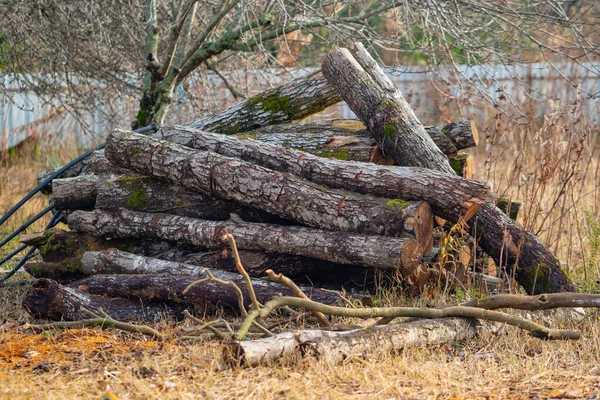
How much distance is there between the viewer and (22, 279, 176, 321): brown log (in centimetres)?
467

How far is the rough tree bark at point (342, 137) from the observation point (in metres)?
5.59

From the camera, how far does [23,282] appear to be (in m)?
6.09

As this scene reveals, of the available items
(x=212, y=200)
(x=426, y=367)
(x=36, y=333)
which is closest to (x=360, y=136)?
(x=212, y=200)

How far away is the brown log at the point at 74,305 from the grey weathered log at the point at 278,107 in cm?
192

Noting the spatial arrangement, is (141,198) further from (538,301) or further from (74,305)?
(538,301)

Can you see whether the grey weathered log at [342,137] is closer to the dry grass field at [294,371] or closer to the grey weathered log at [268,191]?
the grey weathered log at [268,191]

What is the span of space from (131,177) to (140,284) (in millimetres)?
1239

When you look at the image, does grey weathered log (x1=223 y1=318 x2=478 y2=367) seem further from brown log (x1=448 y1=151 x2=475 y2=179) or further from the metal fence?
the metal fence

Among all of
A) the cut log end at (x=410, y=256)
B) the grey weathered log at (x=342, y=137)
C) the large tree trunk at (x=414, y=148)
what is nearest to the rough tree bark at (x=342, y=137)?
the grey weathered log at (x=342, y=137)

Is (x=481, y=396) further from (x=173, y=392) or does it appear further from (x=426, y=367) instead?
(x=173, y=392)

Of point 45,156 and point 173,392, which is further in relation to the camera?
point 45,156

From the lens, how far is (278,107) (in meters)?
6.21

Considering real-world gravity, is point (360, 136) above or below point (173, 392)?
above

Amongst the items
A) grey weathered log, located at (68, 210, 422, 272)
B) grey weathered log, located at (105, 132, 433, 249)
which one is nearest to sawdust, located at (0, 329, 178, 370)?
grey weathered log, located at (68, 210, 422, 272)
